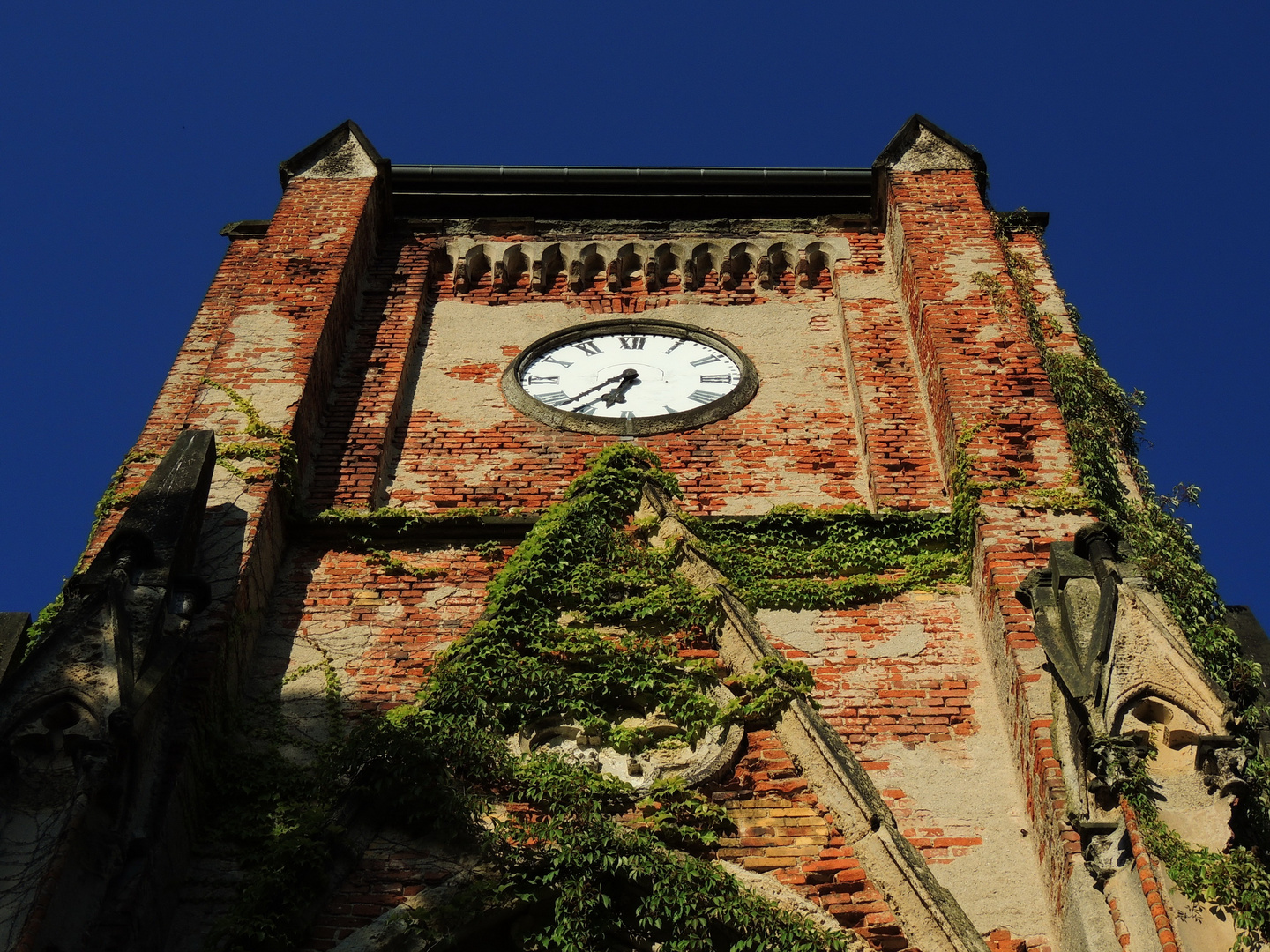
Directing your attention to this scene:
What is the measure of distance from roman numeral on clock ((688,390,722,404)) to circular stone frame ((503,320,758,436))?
11 cm

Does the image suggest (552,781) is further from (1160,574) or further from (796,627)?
(1160,574)

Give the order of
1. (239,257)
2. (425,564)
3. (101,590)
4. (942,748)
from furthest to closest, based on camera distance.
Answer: (239,257) < (425,564) < (942,748) < (101,590)

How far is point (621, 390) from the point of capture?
43.5 ft

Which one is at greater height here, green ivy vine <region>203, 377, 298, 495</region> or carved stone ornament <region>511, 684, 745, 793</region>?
green ivy vine <region>203, 377, 298, 495</region>

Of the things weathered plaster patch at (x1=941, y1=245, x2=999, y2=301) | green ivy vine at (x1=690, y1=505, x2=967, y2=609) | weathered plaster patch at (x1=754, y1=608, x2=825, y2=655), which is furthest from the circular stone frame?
weathered plaster patch at (x1=754, y1=608, x2=825, y2=655)

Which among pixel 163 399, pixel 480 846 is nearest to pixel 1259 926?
pixel 480 846

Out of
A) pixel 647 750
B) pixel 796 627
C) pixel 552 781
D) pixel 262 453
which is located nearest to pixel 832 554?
pixel 796 627

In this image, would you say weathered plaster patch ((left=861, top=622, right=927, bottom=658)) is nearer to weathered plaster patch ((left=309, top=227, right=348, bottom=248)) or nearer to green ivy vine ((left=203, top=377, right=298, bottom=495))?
green ivy vine ((left=203, top=377, right=298, bottom=495))

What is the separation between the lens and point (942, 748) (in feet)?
29.7

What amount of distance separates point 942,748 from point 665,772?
1.84 meters

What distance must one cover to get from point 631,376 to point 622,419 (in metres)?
0.81

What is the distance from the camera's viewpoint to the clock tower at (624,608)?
7168 millimetres

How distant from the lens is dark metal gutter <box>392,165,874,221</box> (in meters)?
15.8

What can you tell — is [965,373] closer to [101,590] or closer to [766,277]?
[766,277]
